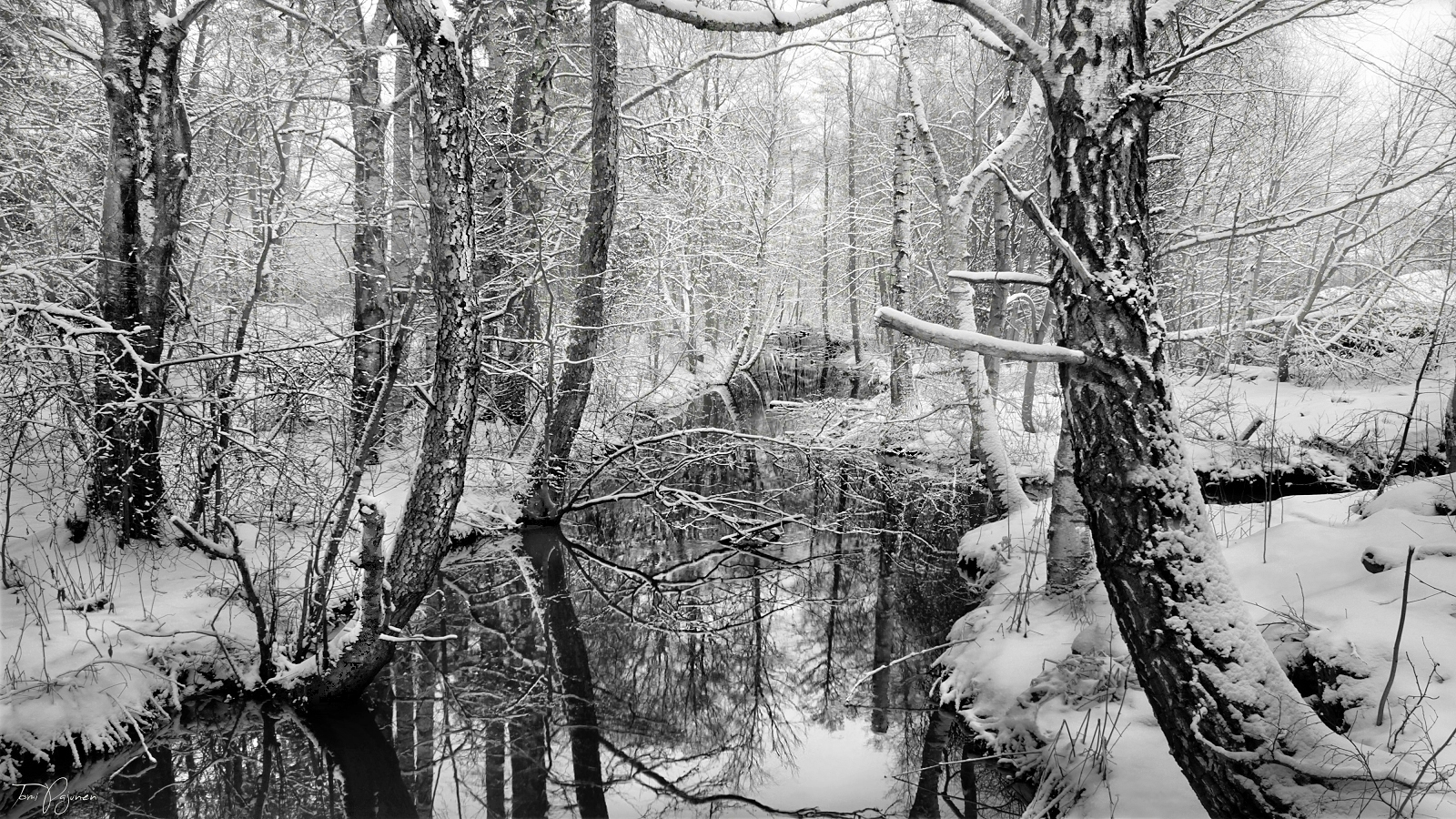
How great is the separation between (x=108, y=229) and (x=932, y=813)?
7068 mm

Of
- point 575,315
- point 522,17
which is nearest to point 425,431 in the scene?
point 575,315

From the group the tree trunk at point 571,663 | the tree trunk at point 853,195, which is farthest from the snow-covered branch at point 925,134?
the tree trunk at point 853,195

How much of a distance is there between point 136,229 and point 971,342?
6.37 metres

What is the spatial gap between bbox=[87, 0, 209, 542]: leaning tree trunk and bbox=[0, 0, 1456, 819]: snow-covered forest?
33 millimetres

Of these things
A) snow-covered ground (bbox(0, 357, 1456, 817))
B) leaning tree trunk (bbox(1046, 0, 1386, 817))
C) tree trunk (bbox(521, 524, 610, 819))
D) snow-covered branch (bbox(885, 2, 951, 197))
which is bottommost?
tree trunk (bbox(521, 524, 610, 819))

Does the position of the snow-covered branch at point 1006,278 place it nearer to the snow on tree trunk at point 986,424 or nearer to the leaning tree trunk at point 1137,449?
the leaning tree trunk at point 1137,449

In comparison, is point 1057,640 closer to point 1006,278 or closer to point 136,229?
point 1006,278

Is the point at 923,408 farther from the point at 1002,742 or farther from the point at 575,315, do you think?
the point at 1002,742

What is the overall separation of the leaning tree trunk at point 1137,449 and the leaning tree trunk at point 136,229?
595 centimetres

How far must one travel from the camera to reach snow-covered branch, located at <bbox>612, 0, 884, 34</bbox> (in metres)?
2.75

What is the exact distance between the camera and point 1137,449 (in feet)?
8.61

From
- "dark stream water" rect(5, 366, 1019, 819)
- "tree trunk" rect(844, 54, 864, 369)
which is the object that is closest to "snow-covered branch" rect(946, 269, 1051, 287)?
"dark stream water" rect(5, 366, 1019, 819)

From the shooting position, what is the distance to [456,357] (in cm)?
448

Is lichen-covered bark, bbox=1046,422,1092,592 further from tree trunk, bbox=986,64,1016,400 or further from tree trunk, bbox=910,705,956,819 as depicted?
tree trunk, bbox=986,64,1016,400
